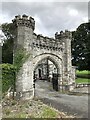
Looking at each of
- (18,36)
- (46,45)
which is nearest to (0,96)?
(18,36)

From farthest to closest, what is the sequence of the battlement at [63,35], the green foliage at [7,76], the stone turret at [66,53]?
1. the battlement at [63,35]
2. the stone turret at [66,53]
3. the green foliage at [7,76]

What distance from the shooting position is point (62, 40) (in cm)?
2464

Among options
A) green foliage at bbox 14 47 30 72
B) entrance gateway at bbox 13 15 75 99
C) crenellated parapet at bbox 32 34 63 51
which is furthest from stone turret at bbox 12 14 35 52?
crenellated parapet at bbox 32 34 63 51

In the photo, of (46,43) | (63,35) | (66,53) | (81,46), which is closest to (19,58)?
(46,43)

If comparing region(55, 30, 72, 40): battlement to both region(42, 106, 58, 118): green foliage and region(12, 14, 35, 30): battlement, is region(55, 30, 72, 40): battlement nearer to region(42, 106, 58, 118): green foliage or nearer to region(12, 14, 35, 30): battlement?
region(12, 14, 35, 30): battlement

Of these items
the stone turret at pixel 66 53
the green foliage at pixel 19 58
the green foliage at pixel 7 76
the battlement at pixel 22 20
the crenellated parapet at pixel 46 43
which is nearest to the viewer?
the green foliage at pixel 7 76

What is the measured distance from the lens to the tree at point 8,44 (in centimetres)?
3659

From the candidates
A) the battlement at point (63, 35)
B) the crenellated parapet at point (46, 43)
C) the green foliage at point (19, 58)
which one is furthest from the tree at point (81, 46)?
the green foliage at point (19, 58)

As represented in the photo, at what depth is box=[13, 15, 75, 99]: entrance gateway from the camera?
18938mm

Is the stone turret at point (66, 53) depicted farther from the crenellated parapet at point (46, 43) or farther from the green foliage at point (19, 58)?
the green foliage at point (19, 58)

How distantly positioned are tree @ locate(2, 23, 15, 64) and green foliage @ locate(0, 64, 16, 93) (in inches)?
741

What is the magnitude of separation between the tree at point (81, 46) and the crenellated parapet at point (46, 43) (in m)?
15.2

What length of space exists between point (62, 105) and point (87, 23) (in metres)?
27.8

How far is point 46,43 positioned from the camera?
2206 cm
